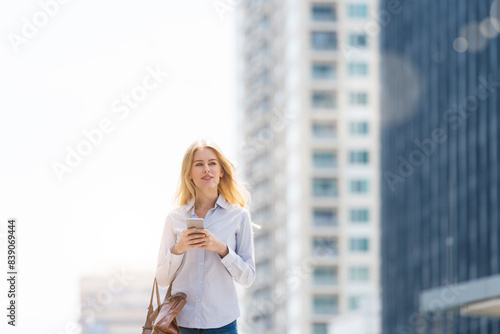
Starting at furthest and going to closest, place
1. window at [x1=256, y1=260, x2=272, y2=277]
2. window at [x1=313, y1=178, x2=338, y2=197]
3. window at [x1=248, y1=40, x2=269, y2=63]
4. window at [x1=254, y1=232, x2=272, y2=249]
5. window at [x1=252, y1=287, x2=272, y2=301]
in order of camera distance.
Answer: window at [x1=248, y1=40, x2=269, y2=63] < window at [x1=254, y1=232, x2=272, y2=249] < window at [x1=252, y1=287, x2=272, y2=301] < window at [x1=256, y1=260, x2=272, y2=277] < window at [x1=313, y1=178, x2=338, y2=197]

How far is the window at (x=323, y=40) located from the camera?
107m

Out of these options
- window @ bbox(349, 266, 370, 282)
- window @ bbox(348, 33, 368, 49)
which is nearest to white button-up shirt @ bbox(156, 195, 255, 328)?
window @ bbox(349, 266, 370, 282)

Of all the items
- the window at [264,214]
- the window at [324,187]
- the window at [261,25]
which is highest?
the window at [261,25]

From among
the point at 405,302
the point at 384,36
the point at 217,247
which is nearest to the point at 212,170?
the point at 217,247

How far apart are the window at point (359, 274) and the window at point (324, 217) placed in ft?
17.7

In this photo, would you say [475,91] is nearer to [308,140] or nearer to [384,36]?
[384,36]

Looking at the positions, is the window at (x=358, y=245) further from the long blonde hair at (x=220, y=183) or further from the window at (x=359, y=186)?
the long blonde hair at (x=220, y=183)

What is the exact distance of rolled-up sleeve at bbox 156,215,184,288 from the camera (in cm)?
550

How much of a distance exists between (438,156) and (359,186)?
118 ft

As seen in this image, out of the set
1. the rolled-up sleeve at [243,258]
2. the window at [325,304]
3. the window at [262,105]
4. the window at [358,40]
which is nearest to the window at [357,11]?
the window at [358,40]

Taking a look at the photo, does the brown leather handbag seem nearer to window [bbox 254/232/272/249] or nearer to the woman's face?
the woman's face

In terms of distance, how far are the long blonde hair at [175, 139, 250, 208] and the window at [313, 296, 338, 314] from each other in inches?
3840

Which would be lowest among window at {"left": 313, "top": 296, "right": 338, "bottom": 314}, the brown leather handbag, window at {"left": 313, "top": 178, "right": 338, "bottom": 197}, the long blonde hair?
window at {"left": 313, "top": 296, "right": 338, "bottom": 314}

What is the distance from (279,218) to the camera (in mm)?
A: 115125
